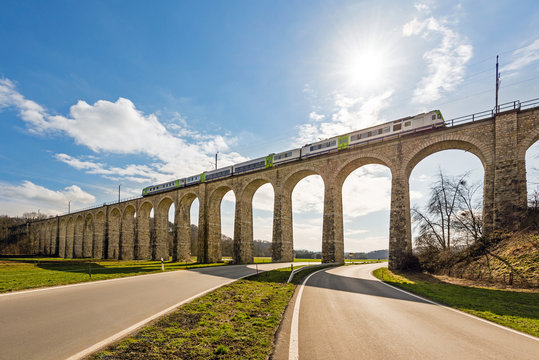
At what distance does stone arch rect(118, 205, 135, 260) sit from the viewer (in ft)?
192

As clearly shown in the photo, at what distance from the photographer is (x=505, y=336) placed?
548cm

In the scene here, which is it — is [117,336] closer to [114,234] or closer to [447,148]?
[447,148]

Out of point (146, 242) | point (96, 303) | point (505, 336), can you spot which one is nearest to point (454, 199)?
point (505, 336)

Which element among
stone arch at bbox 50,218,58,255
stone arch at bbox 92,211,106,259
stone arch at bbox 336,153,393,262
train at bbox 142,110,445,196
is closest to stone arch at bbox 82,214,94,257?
stone arch at bbox 92,211,106,259

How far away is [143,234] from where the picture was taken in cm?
5588

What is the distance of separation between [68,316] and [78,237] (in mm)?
87064

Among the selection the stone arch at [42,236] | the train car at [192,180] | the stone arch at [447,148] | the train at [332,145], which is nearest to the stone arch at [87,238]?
the stone arch at [42,236]

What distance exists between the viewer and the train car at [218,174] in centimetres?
4391

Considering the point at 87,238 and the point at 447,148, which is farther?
the point at 87,238

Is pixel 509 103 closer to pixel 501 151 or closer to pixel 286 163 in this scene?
pixel 501 151

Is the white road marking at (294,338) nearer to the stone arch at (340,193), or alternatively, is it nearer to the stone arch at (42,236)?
the stone arch at (340,193)

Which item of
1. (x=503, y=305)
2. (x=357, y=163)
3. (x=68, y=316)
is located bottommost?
(x=503, y=305)

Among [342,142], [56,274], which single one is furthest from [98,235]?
[342,142]

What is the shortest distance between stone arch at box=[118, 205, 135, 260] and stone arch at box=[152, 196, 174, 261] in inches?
368
